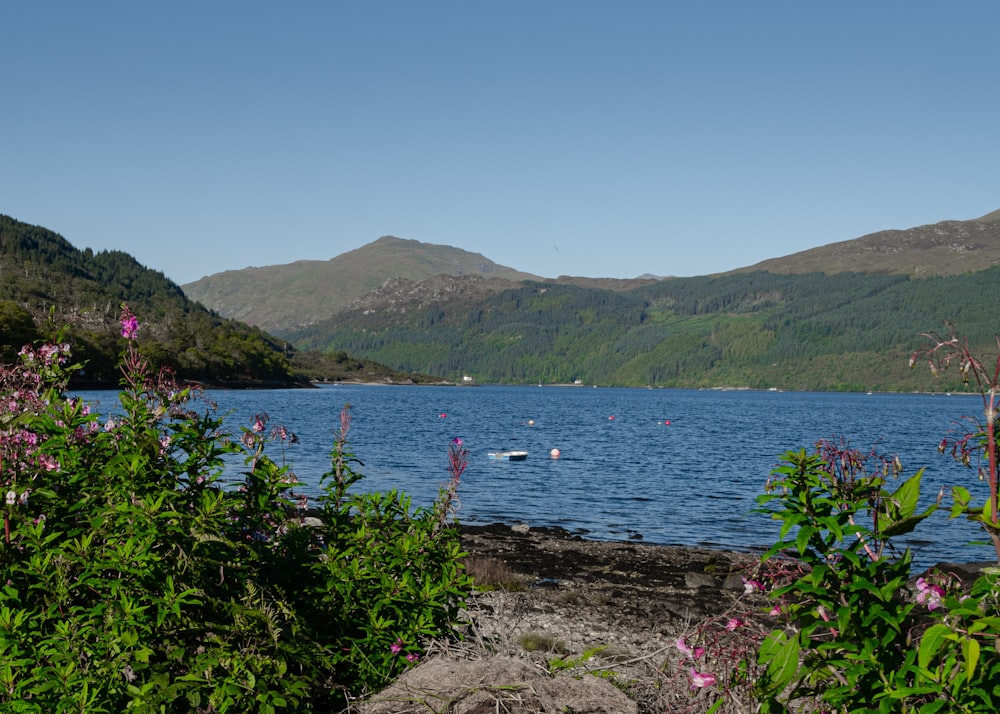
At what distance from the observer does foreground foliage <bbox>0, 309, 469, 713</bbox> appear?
208 inches

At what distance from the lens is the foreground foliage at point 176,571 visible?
17.3 feet

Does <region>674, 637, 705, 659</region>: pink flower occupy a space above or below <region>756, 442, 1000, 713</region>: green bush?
below

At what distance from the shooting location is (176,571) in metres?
5.59

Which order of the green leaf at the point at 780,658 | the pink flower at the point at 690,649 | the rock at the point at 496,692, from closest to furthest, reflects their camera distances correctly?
the green leaf at the point at 780,658, the pink flower at the point at 690,649, the rock at the point at 496,692

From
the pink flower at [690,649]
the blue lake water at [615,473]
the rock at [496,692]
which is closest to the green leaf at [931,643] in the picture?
the blue lake water at [615,473]

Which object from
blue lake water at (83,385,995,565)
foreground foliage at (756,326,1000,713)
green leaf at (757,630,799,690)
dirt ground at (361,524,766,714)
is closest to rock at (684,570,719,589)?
dirt ground at (361,524,766,714)

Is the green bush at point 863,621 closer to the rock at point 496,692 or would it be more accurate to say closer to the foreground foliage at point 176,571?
the rock at point 496,692

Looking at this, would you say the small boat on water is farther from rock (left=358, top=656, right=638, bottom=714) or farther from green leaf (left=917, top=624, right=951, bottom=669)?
green leaf (left=917, top=624, right=951, bottom=669)

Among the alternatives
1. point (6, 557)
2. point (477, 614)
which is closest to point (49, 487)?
point (6, 557)

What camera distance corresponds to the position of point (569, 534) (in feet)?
101

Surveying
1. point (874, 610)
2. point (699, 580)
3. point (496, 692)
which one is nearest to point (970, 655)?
point (874, 610)

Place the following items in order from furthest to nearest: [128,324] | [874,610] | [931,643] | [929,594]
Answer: [128,324] < [929,594] < [874,610] < [931,643]

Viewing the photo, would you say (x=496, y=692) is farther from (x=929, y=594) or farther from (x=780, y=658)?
(x=929, y=594)

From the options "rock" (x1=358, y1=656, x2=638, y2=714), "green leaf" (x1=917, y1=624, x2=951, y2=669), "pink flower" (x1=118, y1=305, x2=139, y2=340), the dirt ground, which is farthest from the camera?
"pink flower" (x1=118, y1=305, x2=139, y2=340)
